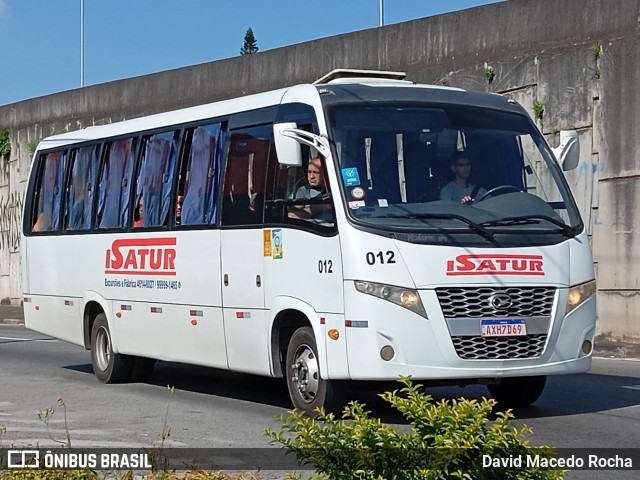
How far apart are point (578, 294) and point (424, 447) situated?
5.76 m

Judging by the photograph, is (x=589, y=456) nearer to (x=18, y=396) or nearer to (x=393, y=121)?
(x=393, y=121)

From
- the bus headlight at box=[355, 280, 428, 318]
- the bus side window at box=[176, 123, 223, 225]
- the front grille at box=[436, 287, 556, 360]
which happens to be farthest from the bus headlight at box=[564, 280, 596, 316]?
the bus side window at box=[176, 123, 223, 225]

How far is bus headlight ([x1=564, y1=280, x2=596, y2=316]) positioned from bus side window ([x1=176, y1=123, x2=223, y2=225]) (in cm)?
358

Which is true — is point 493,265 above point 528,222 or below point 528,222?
below

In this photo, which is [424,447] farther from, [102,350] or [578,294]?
[102,350]

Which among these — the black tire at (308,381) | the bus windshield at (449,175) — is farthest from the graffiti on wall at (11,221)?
the bus windshield at (449,175)

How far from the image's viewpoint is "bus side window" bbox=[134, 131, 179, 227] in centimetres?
1362

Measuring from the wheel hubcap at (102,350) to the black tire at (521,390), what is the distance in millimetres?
5046

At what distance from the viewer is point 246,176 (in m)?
12.0

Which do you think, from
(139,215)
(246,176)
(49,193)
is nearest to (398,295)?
(246,176)

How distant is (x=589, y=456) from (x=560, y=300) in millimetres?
2061

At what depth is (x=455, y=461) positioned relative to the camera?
516cm

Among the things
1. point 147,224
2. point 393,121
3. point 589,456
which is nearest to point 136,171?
point 147,224

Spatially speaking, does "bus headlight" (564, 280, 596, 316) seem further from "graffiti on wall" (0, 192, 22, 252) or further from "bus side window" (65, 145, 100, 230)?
"graffiti on wall" (0, 192, 22, 252)
